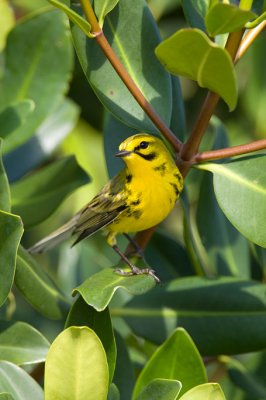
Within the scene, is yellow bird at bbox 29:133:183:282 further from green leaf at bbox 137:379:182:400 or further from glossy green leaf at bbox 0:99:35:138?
green leaf at bbox 137:379:182:400

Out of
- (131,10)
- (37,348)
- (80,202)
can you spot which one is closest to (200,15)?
(131,10)

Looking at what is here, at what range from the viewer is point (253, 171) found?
226cm

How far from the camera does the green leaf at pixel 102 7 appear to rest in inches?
84.8

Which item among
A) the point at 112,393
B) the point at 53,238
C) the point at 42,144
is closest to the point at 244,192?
the point at 112,393

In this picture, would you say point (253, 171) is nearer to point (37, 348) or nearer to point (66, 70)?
point (37, 348)

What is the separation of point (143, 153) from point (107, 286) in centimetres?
90

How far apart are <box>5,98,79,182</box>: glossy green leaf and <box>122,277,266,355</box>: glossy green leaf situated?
76 centimetres

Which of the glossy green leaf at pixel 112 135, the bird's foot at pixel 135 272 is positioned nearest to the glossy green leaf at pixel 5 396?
the bird's foot at pixel 135 272

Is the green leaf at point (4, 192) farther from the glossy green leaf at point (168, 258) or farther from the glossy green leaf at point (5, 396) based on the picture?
the glossy green leaf at point (168, 258)

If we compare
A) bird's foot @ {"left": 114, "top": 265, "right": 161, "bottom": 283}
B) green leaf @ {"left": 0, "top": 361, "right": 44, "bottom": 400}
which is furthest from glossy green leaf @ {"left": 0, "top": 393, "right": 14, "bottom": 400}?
bird's foot @ {"left": 114, "top": 265, "right": 161, "bottom": 283}

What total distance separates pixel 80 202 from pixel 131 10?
6.85 feet

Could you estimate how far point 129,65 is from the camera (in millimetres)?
2471

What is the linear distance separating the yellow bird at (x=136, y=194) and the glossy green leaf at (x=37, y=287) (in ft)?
0.87

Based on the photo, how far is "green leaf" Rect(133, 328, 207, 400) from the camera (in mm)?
2104
